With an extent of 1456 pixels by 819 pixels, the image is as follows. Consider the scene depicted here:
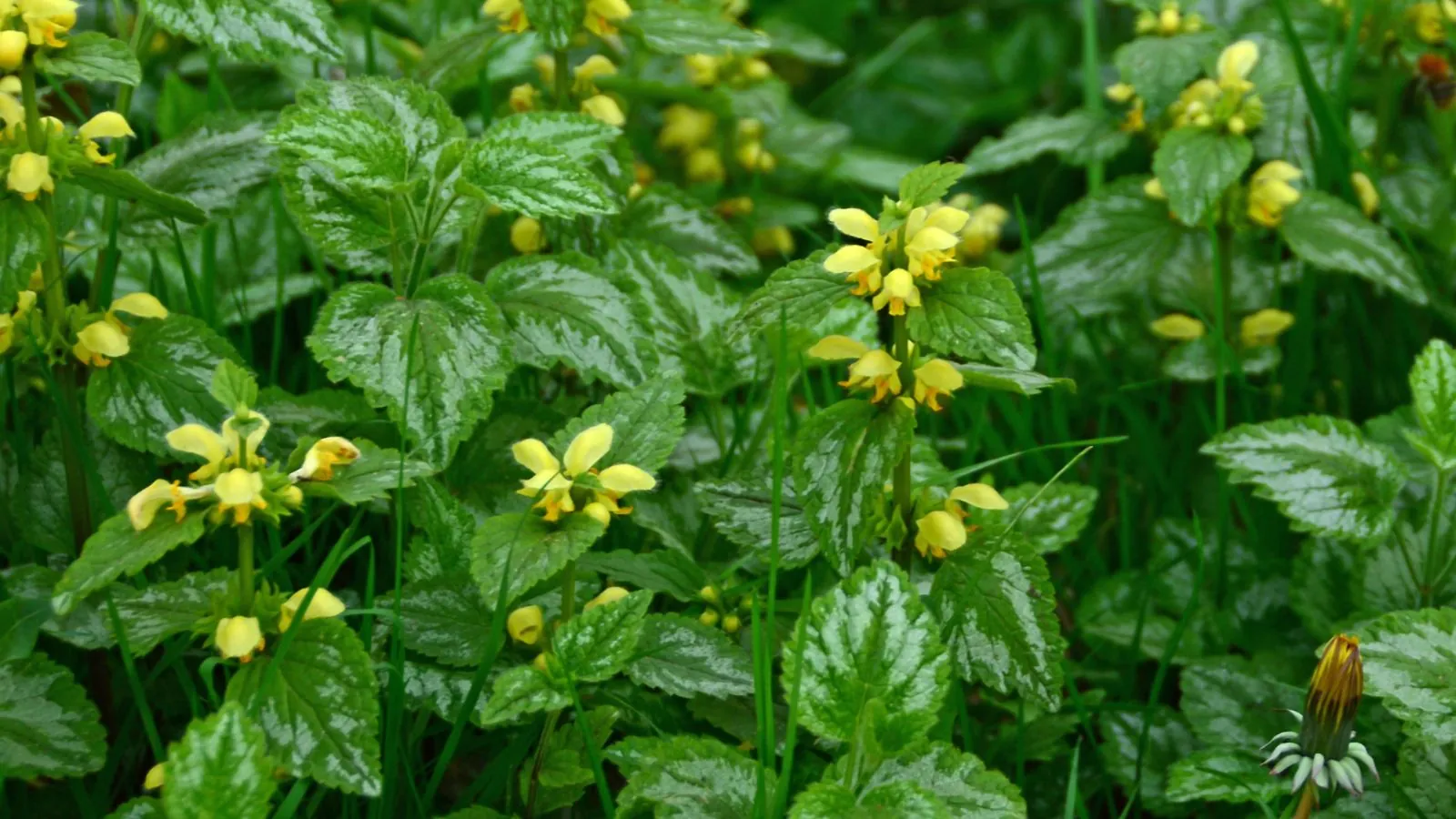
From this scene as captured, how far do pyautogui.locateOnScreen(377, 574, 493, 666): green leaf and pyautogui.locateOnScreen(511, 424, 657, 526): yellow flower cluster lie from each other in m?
0.16

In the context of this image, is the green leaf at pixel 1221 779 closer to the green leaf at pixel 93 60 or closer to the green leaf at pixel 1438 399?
the green leaf at pixel 1438 399

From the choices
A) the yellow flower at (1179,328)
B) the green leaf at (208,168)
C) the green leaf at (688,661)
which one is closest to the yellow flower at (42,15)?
the green leaf at (208,168)

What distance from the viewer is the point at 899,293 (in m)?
1.46

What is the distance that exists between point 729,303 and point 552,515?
718mm

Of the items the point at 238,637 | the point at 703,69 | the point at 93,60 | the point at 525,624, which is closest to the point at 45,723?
the point at 238,637

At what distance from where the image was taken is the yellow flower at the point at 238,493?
1.37m

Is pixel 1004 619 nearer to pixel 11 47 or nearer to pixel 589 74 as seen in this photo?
pixel 589 74

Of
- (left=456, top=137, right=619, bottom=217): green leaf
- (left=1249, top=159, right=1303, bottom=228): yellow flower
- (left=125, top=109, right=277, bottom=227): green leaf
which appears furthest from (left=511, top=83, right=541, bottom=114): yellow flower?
(left=1249, top=159, right=1303, bottom=228): yellow flower

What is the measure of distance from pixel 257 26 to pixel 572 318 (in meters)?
0.54

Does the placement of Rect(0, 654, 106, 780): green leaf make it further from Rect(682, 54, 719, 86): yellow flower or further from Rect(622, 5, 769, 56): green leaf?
Rect(682, 54, 719, 86): yellow flower

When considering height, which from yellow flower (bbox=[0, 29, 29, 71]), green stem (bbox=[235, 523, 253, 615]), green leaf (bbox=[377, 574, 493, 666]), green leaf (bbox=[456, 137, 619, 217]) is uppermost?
yellow flower (bbox=[0, 29, 29, 71])

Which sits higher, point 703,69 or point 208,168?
point 208,168

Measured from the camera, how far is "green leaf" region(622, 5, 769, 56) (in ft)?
6.97

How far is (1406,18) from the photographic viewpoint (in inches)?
108
